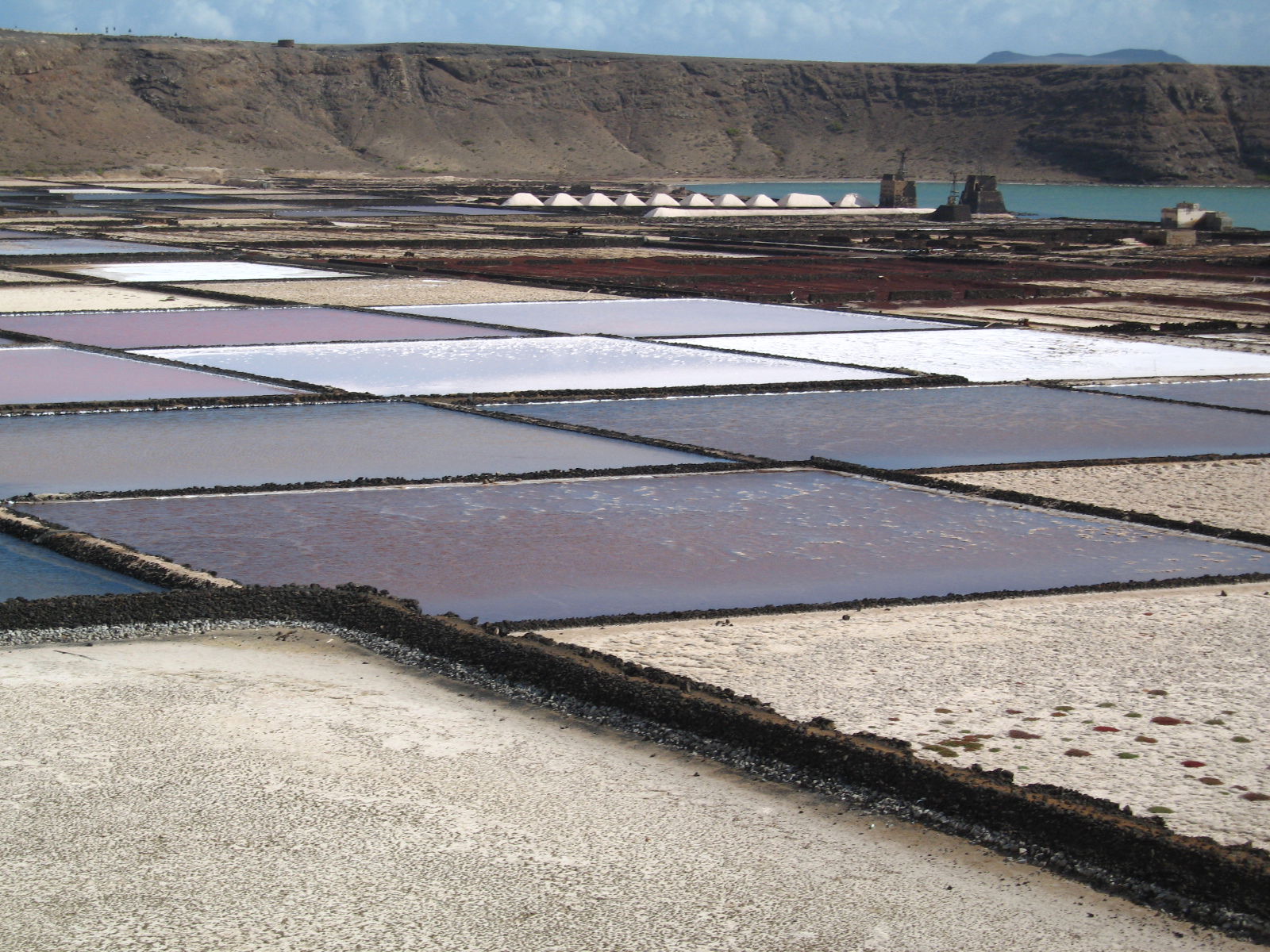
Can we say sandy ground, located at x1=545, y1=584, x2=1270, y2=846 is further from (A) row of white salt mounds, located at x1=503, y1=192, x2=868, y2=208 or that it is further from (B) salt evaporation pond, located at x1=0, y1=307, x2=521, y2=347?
(A) row of white salt mounds, located at x1=503, y1=192, x2=868, y2=208

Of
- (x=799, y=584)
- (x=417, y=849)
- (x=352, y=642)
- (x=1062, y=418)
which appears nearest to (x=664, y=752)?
(x=417, y=849)

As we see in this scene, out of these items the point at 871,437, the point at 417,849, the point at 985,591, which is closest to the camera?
the point at 417,849

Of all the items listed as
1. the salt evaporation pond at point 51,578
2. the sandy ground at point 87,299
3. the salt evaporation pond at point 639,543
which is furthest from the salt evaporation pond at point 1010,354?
the salt evaporation pond at point 51,578

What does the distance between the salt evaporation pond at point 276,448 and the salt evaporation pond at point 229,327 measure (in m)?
4.07

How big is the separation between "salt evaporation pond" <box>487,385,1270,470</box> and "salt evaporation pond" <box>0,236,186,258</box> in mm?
15641

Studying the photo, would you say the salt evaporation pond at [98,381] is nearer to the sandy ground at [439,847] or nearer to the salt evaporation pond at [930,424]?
the salt evaporation pond at [930,424]

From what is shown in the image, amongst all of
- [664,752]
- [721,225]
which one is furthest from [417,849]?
[721,225]

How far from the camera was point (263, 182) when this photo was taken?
66188 mm

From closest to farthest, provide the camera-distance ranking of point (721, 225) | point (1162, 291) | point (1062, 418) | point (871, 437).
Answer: point (871, 437)
point (1062, 418)
point (1162, 291)
point (721, 225)

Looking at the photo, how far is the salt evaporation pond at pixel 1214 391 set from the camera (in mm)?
11805

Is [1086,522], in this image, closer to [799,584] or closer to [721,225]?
[799,584]

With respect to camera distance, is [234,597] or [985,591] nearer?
[234,597]

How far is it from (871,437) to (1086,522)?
2.48 meters

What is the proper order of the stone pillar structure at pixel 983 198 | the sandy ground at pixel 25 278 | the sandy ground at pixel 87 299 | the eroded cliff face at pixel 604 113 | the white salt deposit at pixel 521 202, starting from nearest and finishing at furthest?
the sandy ground at pixel 87 299, the sandy ground at pixel 25 278, the white salt deposit at pixel 521 202, the stone pillar structure at pixel 983 198, the eroded cliff face at pixel 604 113
